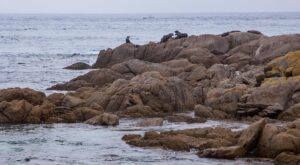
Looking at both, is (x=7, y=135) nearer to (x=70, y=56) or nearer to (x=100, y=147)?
(x=100, y=147)

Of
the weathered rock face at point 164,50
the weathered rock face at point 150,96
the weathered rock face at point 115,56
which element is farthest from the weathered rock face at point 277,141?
the weathered rock face at point 115,56

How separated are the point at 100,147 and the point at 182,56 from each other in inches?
1016

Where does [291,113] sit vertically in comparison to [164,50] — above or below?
above

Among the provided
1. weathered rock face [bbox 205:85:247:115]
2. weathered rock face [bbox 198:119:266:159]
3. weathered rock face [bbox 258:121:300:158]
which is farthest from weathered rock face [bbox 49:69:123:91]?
weathered rock face [bbox 258:121:300:158]

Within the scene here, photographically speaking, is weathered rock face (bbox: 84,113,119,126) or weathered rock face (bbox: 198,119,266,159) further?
weathered rock face (bbox: 84,113,119,126)

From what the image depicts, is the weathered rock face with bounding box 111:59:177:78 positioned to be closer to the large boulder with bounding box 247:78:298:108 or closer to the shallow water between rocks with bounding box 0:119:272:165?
the large boulder with bounding box 247:78:298:108

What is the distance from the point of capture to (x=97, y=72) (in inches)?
1695

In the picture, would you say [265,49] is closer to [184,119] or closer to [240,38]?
[240,38]

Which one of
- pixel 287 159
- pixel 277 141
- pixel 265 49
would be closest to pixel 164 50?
pixel 265 49

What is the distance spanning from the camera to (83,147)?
82.4 ft

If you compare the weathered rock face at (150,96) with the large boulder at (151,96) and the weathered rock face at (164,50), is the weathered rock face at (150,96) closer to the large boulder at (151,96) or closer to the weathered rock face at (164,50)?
the large boulder at (151,96)

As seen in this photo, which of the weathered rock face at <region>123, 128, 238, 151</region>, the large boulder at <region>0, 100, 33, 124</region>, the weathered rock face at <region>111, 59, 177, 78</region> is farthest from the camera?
the weathered rock face at <region>111, 59, 177, 78</region>

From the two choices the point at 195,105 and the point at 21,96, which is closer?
the point at 21,96

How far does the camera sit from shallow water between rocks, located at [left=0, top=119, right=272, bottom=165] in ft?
74.9
